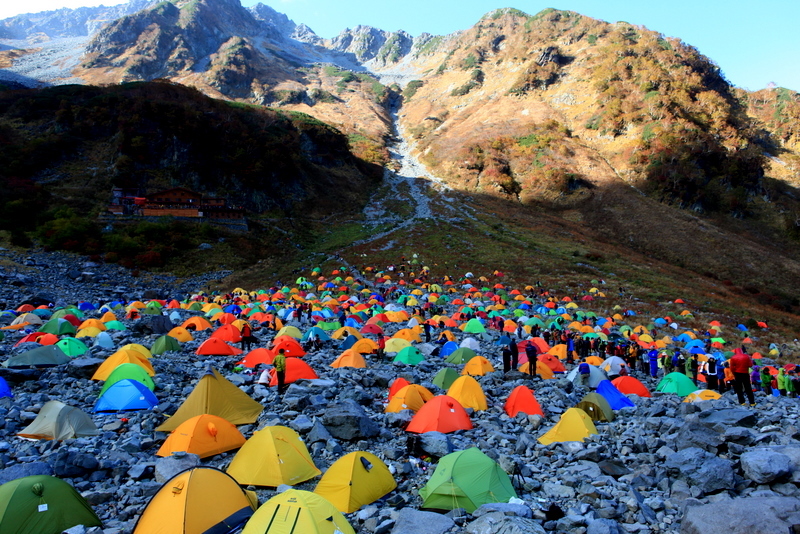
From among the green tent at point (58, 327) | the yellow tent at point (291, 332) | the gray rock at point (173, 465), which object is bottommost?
the green tent at point (58, 327)

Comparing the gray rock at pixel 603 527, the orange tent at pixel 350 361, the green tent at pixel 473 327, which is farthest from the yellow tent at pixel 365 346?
the gray rock at pixel 603 527

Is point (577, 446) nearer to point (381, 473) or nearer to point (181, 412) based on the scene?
point (381, 473)

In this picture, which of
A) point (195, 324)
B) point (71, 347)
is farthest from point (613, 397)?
point (195, 324)

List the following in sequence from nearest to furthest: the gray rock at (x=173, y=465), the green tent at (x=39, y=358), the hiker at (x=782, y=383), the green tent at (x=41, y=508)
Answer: the green tent at (x=41, y=508)
the gray rock at (x=173, y=465)
the green tent at (x=39, y=358)
the hiker at (x=782, y=383)

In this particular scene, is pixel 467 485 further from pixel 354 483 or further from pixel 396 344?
pixel 396 344

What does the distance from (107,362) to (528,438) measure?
1265 centimetres

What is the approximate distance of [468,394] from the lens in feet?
41.5

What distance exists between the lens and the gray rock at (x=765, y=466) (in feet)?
22.7

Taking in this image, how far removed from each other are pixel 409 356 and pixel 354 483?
11143 millimetres

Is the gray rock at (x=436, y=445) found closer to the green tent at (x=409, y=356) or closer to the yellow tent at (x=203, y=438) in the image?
the yellow tent at (x=203, y=438)

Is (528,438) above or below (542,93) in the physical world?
below

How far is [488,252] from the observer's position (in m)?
52.0

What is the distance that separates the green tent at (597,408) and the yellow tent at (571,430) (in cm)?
146

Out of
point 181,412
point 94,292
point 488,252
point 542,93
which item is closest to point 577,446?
point 181,412
